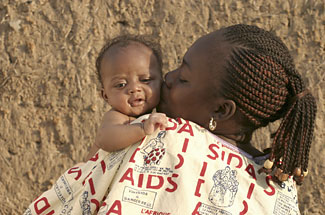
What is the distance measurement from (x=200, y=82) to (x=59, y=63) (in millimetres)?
1981

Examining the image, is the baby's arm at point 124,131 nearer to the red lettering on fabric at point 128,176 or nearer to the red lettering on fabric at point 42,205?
the red lettering on fabric at point 128,176

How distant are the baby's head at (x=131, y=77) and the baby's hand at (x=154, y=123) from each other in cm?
34

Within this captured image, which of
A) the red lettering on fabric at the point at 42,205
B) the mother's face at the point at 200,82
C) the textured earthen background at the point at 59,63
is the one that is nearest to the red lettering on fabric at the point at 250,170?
the mother's face at the point at 200,82

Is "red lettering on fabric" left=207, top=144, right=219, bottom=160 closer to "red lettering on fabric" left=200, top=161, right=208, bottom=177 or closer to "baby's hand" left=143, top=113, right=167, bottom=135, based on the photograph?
"red lettering on fabric" left=200, top=161, right=208, bottom=177

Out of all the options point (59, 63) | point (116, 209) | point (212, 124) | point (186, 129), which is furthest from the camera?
point (59, 63)

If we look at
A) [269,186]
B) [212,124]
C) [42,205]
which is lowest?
[42,205]

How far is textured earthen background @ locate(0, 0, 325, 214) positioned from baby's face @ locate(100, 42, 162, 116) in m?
1.38

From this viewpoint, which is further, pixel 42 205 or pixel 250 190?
pixel 42 205

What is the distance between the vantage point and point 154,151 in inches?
71.1

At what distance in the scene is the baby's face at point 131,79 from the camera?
2.15 meters

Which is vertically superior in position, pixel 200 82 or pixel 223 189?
pixel 200 82

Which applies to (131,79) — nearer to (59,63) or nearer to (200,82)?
(200,82)

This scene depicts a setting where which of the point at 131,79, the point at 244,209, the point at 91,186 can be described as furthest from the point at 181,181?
the point at 131,79

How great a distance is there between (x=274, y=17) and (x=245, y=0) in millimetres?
242
